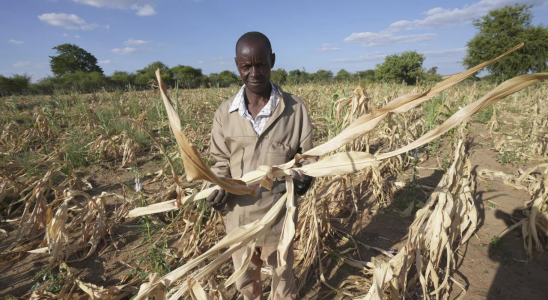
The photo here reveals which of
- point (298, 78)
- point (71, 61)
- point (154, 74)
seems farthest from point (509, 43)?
point (71, 61)

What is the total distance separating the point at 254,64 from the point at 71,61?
42.4 meters

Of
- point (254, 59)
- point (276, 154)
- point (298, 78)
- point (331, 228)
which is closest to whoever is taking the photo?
point (254, 59)

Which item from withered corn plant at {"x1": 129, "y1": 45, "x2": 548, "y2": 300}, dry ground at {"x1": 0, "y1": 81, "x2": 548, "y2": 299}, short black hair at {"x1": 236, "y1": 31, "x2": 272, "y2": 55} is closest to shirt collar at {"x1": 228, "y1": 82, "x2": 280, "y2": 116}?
short black hair at {"x1": 236, "y1": 31, "x2": 272, "y2": 55}

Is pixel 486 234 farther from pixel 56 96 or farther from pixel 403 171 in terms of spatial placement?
pixel 56 96

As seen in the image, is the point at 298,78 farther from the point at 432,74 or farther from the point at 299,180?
the point at 299,180

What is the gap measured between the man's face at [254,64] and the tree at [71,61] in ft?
125

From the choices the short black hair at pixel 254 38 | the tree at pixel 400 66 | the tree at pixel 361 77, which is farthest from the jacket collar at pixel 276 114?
the tree at pixel 400 66

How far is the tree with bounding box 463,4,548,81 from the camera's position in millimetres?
17406

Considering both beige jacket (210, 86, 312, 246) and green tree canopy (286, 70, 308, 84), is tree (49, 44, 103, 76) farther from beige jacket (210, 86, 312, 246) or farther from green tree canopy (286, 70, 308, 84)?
beige jacket (210, 86, 312, 246)

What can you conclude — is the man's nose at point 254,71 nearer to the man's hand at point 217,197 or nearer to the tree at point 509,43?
the man's hand at point 217,197

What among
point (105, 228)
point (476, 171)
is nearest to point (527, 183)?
point (476, 171)

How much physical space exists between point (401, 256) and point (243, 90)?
1.52 m

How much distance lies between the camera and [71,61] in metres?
32.5

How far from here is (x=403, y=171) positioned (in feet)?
11.5
